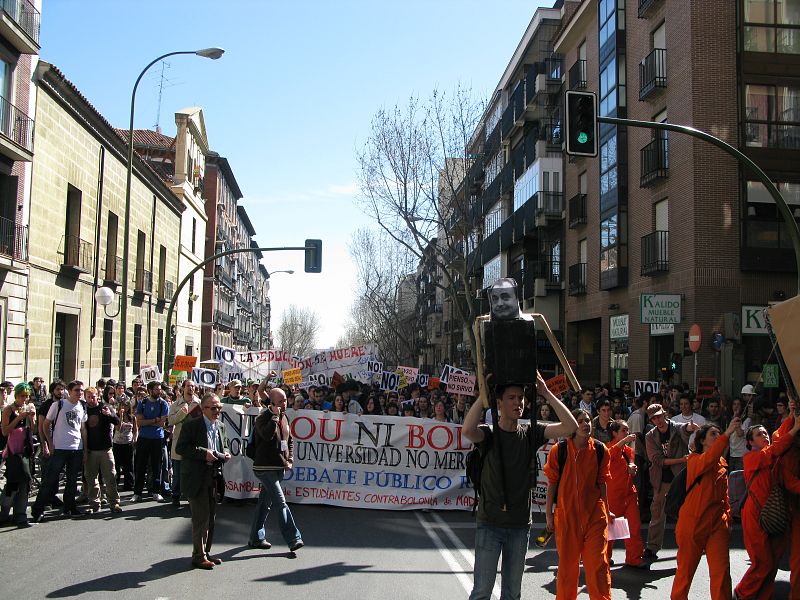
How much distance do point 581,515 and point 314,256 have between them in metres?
18.1

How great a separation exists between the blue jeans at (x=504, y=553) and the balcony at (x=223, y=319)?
195 feet

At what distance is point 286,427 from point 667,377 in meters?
14.8

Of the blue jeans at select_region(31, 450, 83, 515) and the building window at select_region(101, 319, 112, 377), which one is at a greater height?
the building window at select_region(101, 319, 112, 377)

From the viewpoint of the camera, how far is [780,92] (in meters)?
22.7

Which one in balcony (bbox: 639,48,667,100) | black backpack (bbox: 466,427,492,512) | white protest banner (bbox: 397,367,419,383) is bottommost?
black backpack (bbox: 466,427,492,512)

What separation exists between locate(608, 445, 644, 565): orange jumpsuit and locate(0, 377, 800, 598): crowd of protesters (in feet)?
0.03

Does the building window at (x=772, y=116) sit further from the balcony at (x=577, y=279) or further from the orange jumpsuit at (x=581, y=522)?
the orange jumpsuit at (x=581, y=522)

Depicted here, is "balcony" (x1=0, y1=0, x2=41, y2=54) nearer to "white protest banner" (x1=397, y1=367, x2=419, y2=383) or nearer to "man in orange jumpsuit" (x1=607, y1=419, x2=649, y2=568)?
"white protest banner" (x1=397, y1=367, x2=419, y2=383)

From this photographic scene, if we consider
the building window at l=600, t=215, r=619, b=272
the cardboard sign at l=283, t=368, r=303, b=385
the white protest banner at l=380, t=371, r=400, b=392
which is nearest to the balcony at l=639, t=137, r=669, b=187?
the building window at l=600, t=215, r=619, b=272

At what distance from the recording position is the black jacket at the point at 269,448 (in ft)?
29.2

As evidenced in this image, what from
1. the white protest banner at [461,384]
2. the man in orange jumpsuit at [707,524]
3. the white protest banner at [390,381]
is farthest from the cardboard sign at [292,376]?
the man in orange jumpsuit at [707,524]

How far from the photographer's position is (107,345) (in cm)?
2861

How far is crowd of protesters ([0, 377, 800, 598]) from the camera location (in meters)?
6.73

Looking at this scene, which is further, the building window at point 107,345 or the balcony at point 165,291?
the balcony at point 165,291
